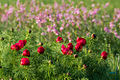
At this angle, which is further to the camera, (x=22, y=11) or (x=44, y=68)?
(x=22, y=11)

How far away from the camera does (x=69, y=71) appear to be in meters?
3.72

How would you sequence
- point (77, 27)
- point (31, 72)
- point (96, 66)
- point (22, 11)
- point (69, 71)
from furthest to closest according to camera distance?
point (22, 11)
point (77, 27)
point (96, 66)
point (69, 71)
point (31, 72)

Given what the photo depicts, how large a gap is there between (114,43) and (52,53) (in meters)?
2.92

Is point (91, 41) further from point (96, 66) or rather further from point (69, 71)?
point (69, 71)

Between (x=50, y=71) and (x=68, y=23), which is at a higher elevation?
(x=68, y=23)

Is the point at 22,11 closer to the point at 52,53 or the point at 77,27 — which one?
the point at 77,27

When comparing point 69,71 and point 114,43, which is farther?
Result: point 114,43

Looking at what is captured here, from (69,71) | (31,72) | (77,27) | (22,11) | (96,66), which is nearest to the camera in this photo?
(31,72)

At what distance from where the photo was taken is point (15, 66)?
354 cm

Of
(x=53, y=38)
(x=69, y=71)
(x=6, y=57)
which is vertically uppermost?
(x=53, y=38)

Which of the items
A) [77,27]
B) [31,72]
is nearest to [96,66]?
[31,72]

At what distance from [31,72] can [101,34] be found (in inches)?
126

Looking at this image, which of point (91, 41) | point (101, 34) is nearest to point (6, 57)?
point (91, 41)

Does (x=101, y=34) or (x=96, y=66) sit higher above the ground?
(x=101, y=34)
